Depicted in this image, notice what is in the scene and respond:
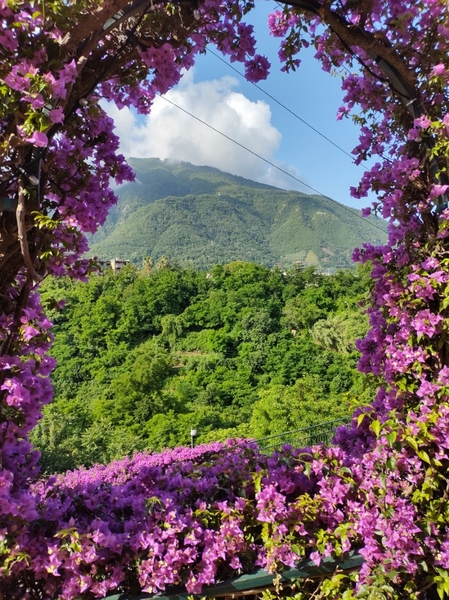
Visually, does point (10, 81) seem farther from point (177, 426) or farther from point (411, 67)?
point (177, 426)

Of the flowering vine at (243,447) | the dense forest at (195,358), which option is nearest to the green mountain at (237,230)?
the dense forest at (195,358)

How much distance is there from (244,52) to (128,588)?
74.0 inches

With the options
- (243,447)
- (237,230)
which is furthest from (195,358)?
(237,230)

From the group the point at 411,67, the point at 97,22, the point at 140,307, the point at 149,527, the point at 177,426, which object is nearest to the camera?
the point at 97,22

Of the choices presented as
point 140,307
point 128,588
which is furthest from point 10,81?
point 140,307

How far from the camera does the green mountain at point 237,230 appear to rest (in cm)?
9456

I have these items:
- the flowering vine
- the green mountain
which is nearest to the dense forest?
the flowering vine

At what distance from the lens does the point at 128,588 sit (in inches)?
43.7

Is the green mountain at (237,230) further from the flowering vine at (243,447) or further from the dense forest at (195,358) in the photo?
the flowering vine at (243,447)

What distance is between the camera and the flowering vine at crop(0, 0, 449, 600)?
1006 mm

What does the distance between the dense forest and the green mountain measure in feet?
168

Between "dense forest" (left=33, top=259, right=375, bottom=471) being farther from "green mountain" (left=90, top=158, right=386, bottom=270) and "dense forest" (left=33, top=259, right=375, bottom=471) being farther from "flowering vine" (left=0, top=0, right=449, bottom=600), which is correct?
"green mountain" (left=90, top=158, right=386, bottom=270)

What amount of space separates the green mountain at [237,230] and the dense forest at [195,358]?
51.2 meters

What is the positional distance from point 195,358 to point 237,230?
9909 cm
